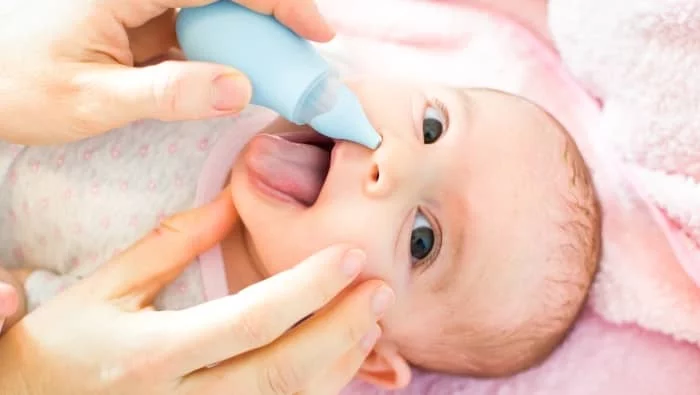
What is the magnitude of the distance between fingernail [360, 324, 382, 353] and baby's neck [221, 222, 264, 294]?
0.17 meters

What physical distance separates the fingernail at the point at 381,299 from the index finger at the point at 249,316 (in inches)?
2.1

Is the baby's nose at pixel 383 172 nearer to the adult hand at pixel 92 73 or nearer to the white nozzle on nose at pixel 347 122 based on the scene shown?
the white nozzle on nose at pixel 347 122

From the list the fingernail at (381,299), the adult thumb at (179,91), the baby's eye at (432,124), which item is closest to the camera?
the adult thumb at (179,91)

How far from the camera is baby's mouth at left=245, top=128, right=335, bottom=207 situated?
0.96 metres

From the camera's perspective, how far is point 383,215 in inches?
37.2

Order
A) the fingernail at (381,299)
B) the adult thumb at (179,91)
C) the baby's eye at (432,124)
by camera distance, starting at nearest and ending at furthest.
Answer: the adult thumb at (179,91) < the fingernail at (381,299) < the baby's eye at (432,124)

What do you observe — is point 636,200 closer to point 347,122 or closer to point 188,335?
point 347,122

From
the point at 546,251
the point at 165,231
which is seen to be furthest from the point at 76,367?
the point at 546,251

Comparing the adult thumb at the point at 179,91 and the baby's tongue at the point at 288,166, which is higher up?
the adult thumb at the point at 179,91

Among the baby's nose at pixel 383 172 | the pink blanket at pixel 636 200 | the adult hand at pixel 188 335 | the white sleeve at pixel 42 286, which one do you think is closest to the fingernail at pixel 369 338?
the adult hand at pixel 188 335

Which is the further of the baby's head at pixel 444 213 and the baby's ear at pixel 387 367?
the baby's ear at pixel 387 367

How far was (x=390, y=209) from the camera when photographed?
0.95m

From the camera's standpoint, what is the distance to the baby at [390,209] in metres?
0.96

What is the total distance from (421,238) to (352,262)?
13 centimetres
